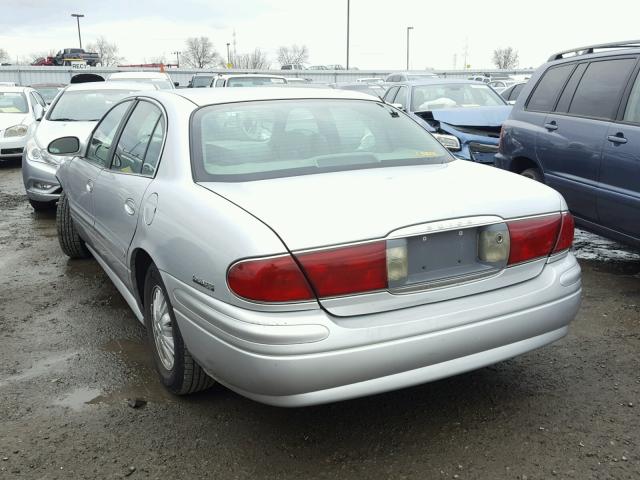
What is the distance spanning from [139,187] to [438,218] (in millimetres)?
1647

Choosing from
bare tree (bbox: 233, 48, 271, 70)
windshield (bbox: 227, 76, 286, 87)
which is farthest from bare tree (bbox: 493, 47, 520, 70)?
windshield (bbox: 227, 76, 286, 87)

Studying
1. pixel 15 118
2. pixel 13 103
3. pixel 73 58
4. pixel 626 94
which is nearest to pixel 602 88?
pixel 626 94

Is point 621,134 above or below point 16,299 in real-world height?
above

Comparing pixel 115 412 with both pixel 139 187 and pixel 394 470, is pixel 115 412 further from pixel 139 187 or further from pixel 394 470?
pixel 394 470

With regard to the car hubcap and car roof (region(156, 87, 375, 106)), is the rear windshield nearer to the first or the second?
→ car roof (region(156, 87, 375, 106))

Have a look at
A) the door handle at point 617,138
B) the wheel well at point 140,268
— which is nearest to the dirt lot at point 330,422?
the wheel well at point 140,268

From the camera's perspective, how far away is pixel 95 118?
8797mm

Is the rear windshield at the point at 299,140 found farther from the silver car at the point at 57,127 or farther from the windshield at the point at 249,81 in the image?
the windshield at the point at 249,81

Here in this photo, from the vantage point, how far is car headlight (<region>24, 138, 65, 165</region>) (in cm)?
759

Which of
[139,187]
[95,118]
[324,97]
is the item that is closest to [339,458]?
[139,187]

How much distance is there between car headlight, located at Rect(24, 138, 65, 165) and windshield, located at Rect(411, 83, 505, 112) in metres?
5.46

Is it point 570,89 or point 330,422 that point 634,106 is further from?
point 330,422

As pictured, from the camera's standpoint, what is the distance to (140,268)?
339cm

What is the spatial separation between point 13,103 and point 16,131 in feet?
3.65
